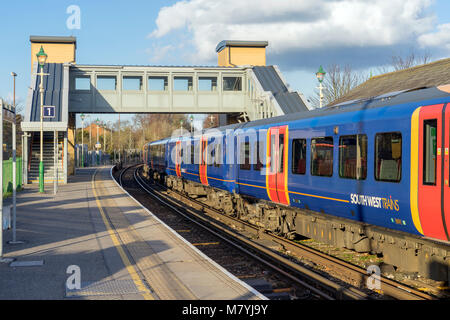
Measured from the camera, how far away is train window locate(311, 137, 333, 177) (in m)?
11.5

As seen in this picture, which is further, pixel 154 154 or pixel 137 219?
pixel 154 154

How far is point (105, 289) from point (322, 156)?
226 inches

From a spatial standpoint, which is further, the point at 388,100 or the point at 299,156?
the point at 299,156

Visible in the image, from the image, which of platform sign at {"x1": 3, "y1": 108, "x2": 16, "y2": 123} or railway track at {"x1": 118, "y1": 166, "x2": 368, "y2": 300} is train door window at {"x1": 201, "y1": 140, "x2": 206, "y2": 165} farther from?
platform sign at {"x1": 3, "y1": 108, "x2": 16, "y2": 123}

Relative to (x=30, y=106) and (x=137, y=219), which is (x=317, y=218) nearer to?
(x=137, y=219)

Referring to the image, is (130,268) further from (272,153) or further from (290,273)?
(272,153)

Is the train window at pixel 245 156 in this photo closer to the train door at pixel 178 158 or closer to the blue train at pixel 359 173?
the blue train at pixel 359 173

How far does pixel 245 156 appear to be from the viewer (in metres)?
17.0

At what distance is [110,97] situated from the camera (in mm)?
37188

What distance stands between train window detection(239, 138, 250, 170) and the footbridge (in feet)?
57.8

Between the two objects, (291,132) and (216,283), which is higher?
(291,132)

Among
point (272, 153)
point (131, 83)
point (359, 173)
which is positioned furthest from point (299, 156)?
point (131, 83)
